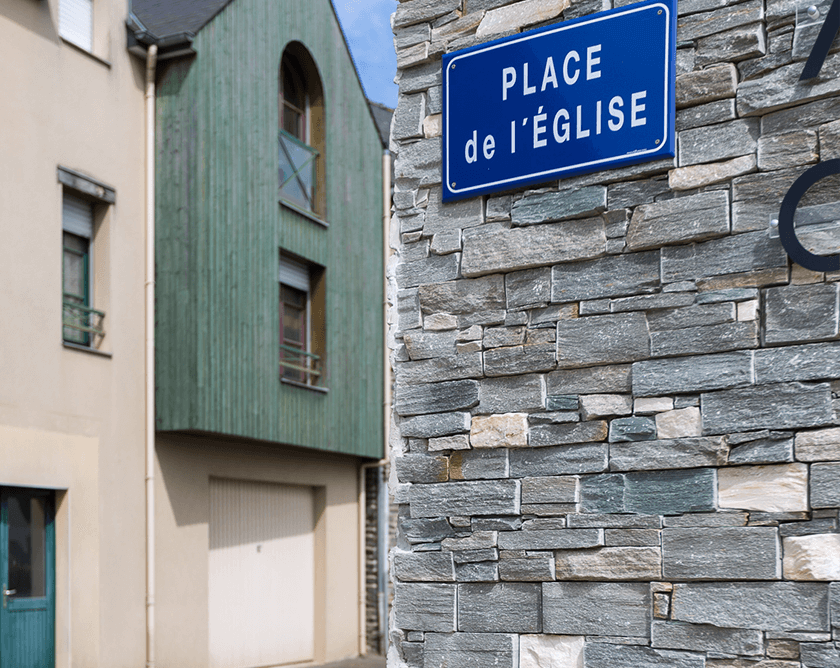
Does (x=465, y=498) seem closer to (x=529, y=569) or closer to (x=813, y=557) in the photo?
(x=529, y=569)

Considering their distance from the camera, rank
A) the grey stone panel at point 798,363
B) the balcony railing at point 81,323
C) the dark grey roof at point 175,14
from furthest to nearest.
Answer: the dark grey roof at point 175,14, the balcony railing at point 81,323, the grey stone panel at point 798,363

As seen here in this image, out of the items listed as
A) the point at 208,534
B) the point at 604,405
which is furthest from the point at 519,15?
the point at 208,534

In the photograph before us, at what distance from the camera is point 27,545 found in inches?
413

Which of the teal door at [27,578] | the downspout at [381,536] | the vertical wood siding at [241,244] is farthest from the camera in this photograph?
the downspout at [381,536]

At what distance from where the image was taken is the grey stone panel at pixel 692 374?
12.5ft

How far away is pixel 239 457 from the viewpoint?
13.8 meters

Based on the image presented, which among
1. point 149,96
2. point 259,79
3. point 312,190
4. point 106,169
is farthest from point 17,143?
point 312,190

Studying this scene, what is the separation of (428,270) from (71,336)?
7743 mm

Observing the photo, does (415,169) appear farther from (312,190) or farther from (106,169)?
(312,190)

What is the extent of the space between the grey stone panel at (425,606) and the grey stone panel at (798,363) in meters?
1.48

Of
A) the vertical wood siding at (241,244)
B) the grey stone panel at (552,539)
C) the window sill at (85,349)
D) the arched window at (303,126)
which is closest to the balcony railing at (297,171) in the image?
the arched window at (303,126)

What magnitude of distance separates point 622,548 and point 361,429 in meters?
12.2

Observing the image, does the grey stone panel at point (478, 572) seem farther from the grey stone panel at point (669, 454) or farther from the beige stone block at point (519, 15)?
the beige stone block at point (519, 15)

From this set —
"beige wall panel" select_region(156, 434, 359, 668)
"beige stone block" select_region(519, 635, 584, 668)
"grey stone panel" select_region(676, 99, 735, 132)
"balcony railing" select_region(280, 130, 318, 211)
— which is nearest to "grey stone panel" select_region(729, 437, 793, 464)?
"beige stone block" select_region(519, 635, 584, 668)
